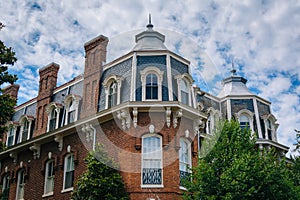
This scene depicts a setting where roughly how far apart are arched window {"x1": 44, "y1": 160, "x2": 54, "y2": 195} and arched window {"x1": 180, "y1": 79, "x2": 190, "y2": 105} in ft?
27.4

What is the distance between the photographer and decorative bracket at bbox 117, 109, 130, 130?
19938 mm

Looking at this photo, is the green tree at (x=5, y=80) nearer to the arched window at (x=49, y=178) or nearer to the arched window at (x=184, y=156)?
the arched window at (x=49, y=178)

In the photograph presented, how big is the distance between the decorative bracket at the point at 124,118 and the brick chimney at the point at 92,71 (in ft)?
7.56

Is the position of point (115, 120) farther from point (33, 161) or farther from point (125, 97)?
point (33, 161)

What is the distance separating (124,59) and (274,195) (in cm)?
1037

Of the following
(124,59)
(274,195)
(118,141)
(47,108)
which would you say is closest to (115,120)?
(118,141)

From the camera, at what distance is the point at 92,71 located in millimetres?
23516

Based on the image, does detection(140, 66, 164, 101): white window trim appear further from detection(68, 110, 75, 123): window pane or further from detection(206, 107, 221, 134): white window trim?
detection(206, 107, 221, 134): white window trim

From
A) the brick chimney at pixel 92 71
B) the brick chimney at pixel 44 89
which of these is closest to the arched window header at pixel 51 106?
the brick chimney at pixel 44 89

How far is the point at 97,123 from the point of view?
21.4 m

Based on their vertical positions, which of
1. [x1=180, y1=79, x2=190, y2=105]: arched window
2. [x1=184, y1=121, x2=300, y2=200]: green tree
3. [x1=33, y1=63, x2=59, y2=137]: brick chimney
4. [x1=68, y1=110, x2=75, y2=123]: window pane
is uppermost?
[x1=33, y1=63, x2=59, y2=137]: brick chimney

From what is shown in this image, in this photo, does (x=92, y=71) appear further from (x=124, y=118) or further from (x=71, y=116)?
(x=124, y=118)

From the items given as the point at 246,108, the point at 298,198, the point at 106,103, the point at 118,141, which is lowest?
the point at 298,198

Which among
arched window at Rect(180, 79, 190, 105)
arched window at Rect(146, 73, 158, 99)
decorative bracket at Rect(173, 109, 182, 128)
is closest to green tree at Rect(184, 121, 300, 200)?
decorative bracket at Rect(173, 109, 182, 128)
